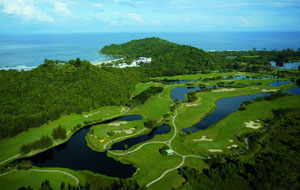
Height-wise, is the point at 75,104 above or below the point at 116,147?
above

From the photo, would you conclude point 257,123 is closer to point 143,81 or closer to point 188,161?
point 188,161

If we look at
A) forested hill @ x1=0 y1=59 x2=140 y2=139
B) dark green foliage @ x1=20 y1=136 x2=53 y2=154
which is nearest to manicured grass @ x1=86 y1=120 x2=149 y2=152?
dark green foliage @ x1=20 y1=136 x2=53 y2=154

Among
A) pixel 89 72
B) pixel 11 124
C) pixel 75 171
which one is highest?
pixel 89 72

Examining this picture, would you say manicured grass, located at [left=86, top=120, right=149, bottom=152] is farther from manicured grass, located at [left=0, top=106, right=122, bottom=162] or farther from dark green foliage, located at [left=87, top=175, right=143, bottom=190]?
dark green foliage, located at [left=87, top=175, right=143, bottom=190]

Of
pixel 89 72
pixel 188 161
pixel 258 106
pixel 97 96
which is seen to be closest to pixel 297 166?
pixel 188 161

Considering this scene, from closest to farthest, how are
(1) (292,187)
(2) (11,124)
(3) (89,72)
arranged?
(1) (292,187) → (2) (11,124) → (3) (89,72)

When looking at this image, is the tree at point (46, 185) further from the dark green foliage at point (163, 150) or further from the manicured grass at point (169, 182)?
the dark green foliage at point (163, 150)

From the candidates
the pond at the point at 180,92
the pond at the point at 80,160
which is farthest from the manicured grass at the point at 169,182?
the pond at the point at 180,92
